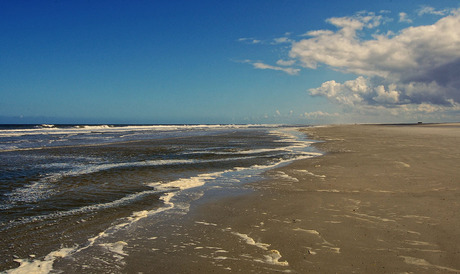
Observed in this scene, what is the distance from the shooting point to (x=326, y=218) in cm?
697

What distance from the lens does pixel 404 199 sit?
8.38 m

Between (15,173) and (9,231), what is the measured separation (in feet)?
28.7

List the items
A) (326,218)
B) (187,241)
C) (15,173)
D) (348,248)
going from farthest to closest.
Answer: (15,173)
(326,218)
(187,241)
(348,248)

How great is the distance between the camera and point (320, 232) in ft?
20.0

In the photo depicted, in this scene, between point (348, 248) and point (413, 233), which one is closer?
point (348, 248)

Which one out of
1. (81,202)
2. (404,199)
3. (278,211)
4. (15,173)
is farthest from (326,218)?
(15,173)

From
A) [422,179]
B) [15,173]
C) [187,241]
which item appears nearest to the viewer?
[187,241]

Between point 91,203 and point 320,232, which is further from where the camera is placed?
point 91,203

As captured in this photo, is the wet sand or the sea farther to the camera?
the sea

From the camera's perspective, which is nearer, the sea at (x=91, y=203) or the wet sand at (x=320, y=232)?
the wet sand at (x=320, y=232)

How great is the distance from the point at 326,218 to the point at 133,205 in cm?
531

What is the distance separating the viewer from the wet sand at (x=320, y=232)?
4.77m

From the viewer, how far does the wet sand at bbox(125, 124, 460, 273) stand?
4770 mm

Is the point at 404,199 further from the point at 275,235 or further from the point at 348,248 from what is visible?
the point at 275,235
